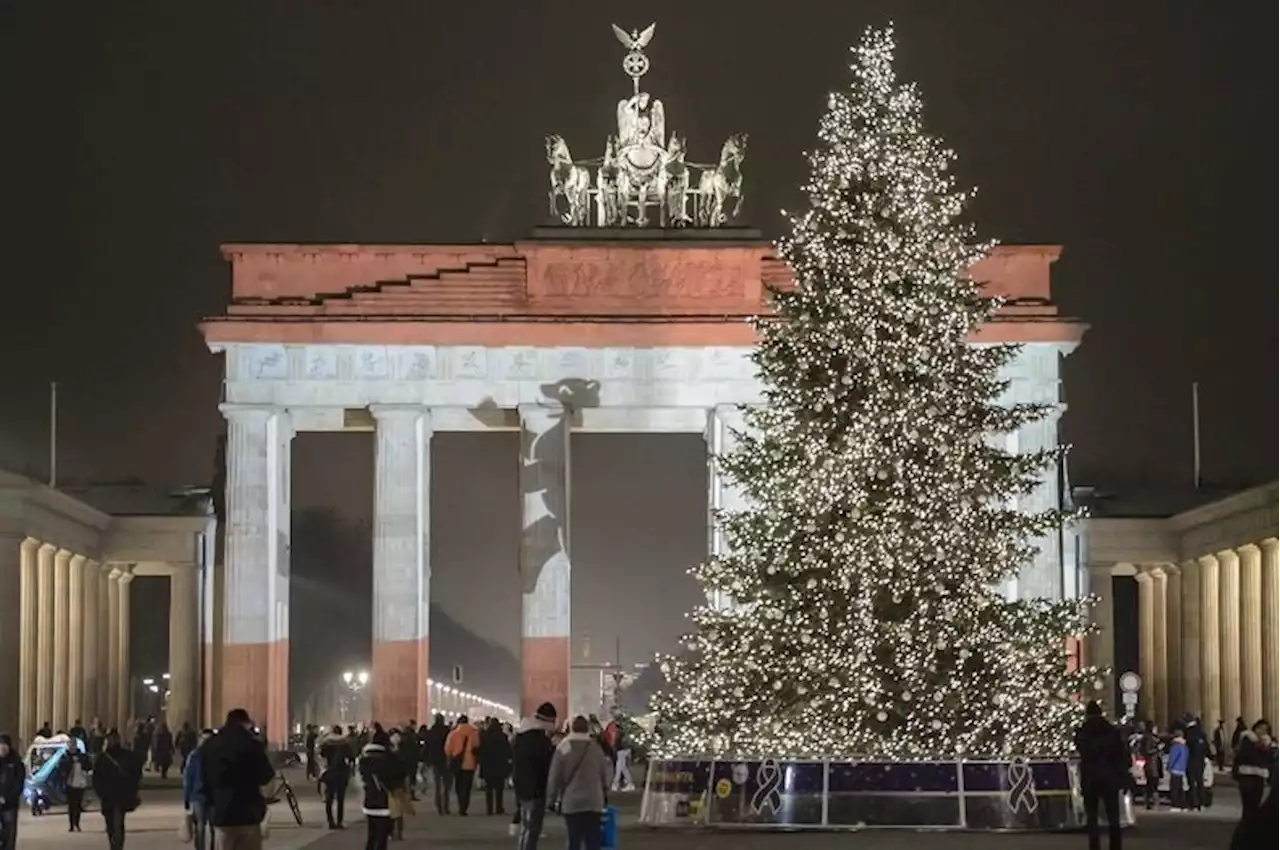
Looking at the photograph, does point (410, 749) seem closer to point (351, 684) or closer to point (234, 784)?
point (234, 784)

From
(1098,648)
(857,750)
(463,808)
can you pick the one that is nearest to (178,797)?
(463,808)

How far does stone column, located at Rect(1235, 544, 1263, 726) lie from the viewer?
78.7 meters

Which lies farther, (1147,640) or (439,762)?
(1147,640)

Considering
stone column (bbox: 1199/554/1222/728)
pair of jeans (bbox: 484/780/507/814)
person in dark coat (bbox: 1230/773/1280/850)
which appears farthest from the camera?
stone column (bbox: 1199/554/1222/728)

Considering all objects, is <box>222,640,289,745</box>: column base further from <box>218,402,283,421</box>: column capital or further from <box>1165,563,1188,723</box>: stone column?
<box>1165,563,1188,723</box>: stone column

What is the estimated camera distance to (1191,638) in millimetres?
90312

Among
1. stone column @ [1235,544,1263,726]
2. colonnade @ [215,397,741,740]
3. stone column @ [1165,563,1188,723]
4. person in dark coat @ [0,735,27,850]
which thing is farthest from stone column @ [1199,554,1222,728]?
person in dark coat @ [0,735,27,850]

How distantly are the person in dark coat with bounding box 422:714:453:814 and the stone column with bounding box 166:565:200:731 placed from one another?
38.5 m

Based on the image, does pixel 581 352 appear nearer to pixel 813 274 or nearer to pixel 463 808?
pixel 463 808

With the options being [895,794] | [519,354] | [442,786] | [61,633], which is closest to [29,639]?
[61,633]

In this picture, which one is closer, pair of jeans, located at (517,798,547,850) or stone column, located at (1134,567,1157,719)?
pair of jeans, located at (517,798,547,850)

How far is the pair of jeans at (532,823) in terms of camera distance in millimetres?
28875

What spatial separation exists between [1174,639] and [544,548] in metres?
28.4

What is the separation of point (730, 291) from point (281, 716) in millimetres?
17745
